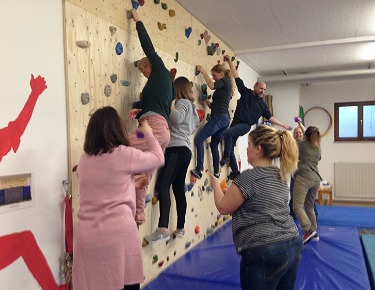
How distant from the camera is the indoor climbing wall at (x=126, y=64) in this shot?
226cm

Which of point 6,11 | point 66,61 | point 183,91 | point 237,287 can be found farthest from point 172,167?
point 6,11

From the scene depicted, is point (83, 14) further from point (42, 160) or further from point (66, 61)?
point (42, 160)

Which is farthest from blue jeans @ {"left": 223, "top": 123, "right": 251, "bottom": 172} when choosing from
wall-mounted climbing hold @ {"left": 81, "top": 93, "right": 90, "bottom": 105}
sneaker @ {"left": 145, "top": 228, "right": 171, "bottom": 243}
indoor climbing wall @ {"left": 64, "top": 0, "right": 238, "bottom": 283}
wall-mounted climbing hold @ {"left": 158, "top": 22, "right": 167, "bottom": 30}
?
wall-mounted climbing hold @ {"left": 81, "top": 93, "right": 90, "bottom": 105}

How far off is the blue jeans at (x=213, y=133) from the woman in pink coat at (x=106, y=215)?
87.7 inches

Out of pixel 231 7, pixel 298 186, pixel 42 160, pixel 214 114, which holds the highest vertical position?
pixel 231 7

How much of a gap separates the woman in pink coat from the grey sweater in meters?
1.33

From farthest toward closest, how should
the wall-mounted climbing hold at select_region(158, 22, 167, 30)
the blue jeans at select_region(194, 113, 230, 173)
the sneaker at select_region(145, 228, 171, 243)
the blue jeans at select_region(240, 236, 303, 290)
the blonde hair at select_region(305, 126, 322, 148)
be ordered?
the blonde hair at select_region(305, 126, 322, 148), the blue jeans at select_region(194, 113, 230, 173), the wall-mounted climbing hold at select_region(158, 22, 167, 30), the sneaker at select_region(145, 228, 171, 243), the blue jeans at select_region(240, 236, 303, 290)

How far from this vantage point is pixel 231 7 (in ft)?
12.9

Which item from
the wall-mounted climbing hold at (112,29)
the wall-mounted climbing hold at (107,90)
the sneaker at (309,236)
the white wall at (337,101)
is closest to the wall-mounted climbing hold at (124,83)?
the wall-mounted climbing hold at (107,90)

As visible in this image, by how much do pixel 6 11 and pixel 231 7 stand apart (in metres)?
2.70

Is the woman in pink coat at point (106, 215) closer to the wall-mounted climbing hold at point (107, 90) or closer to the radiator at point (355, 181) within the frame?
the wall-mounted climbing hold at point (107, 90)

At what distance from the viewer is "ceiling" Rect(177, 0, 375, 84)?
3920mm

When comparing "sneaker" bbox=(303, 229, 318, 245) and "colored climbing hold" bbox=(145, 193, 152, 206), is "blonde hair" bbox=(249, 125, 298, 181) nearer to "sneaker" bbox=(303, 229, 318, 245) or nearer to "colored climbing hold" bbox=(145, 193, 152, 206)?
"colored climbing hold" bbox=(145, 193, 152, 206)

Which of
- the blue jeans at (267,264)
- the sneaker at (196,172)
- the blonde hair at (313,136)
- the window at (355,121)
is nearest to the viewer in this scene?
the blue jeans at (267,264)
